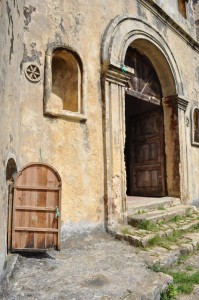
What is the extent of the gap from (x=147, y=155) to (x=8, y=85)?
5384 mm

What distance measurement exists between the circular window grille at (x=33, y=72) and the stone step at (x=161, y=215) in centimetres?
317

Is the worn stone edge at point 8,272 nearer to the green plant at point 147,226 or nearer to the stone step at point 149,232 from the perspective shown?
the stone step at point 149,232

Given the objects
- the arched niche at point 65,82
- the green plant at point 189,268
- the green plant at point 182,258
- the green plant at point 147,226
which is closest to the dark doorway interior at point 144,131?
the arched niche at point 65,82

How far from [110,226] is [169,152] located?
3.44 meters

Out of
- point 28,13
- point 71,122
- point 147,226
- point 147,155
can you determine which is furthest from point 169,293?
point 147,155

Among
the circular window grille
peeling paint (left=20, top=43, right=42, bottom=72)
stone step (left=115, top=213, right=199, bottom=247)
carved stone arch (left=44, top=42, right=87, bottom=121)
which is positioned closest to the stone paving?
stone step (left=115, top=213, right=199, bottom=247)

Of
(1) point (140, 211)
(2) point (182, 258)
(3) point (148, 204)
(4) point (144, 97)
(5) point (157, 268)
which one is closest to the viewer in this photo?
(5) point (157, 268)

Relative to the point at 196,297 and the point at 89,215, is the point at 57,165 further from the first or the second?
the point at 196,297

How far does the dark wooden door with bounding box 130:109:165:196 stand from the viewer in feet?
24.8

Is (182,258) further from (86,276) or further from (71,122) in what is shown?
(71,122)

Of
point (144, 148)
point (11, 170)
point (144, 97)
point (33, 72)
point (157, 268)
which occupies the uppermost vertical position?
point (144, 97)

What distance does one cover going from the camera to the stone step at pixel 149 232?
14.1 ft

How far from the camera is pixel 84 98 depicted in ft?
15.9

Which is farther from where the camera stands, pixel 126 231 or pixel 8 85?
pixel 126 231
